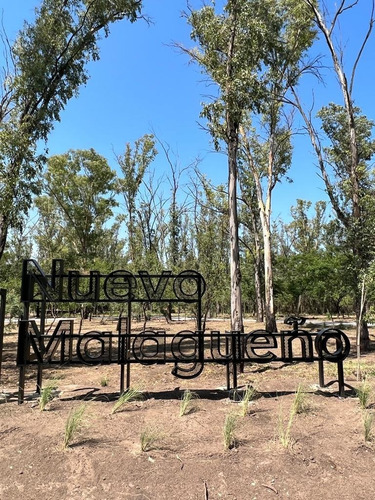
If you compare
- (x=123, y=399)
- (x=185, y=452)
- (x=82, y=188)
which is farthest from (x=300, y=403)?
(x=82, y=188)

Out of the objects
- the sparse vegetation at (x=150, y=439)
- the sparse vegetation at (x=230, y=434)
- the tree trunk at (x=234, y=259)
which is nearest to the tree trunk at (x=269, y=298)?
the tree trunk at (x=234, y=259)

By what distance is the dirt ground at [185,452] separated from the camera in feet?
9.12

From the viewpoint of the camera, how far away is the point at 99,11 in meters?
10.8

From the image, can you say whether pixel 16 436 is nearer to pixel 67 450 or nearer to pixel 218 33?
pixel 67 450

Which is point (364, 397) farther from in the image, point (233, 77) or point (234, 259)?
point (233, 77)

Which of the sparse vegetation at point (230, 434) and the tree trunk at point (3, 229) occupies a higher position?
the tree trunk at point (3, 229)

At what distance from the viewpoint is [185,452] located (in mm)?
3332

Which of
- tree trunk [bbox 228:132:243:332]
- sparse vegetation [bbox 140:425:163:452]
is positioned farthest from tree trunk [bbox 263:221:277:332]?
sparse vegetation [bbox 140:425:163:452]

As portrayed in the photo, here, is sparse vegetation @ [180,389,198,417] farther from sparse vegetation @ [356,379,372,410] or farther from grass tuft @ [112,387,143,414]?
sparse vegetation @ [356,379,372,410]

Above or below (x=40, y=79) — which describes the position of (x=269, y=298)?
below

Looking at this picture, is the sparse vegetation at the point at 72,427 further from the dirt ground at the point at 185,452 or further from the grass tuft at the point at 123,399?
the grass tuft at the point at 123,399

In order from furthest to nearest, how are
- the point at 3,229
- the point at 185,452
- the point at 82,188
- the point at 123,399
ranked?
the point at 82,188
the point at 3,229
the point at 123,399
the point at 185,452

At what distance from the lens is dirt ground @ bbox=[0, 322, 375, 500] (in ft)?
9.12

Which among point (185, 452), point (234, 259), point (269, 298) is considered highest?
point (234, 259)
